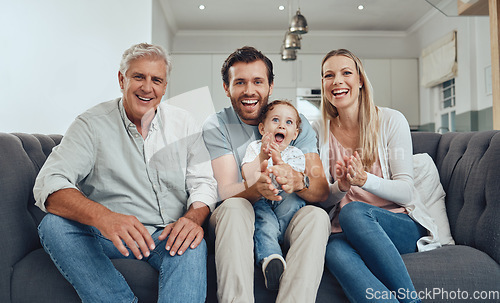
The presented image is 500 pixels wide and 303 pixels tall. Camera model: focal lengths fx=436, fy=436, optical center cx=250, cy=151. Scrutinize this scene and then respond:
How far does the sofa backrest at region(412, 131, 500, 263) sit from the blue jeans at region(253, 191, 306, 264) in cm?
59

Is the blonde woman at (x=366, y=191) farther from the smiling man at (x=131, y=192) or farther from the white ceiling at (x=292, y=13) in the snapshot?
the white ceiling at (x=292, y=13)

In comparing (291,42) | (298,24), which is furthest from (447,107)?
(298,24)

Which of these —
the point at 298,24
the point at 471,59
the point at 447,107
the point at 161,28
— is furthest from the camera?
the point at 447,107

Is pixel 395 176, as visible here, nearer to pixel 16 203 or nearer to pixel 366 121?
pixel 366 121

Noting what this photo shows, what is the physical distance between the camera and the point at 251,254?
127 centimetres

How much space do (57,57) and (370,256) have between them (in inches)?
129

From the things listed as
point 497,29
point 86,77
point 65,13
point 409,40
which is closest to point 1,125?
point 86,77

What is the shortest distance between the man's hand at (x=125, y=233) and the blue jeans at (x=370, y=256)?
0.56 m

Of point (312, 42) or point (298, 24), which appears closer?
point (298, 24)

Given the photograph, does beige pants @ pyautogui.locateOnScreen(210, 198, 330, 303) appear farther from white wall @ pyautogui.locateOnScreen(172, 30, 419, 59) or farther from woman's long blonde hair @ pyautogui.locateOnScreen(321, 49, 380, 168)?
white wall @ pyautogui.locateOnScreen(172, 30, 419, 59)

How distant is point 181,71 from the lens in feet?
19.6

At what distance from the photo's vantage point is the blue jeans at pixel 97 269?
1.17 meters

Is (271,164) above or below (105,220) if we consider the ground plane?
above

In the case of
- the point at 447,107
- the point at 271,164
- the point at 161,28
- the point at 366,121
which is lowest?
the point at 271,164
